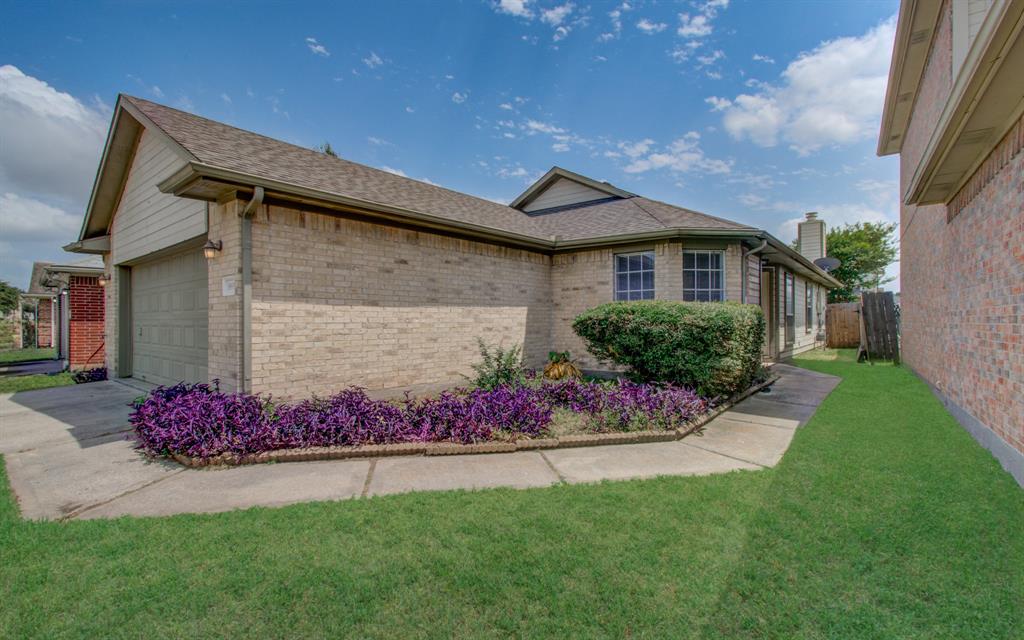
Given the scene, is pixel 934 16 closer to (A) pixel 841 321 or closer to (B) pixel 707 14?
(B) pixel 707 14

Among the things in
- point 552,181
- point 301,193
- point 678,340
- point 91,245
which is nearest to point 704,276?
point 678,340

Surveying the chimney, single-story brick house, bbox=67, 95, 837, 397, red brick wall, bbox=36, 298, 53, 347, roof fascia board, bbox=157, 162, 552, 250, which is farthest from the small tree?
red brick wall, bbox=36, 298, 53, 347

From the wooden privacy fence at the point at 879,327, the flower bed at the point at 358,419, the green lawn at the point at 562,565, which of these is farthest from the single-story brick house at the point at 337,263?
the green lawn at the point at 562,565

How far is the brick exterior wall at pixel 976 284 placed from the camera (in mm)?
3553

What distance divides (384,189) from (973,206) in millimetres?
8365

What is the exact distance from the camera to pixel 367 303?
22.8 ft

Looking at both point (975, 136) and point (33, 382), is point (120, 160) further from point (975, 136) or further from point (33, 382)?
point (975, 136)

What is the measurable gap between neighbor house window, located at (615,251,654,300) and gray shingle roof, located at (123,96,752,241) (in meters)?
0.63

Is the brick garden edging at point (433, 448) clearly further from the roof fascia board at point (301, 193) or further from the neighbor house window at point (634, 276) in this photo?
Result: the neighbor house window at point (634, 276)

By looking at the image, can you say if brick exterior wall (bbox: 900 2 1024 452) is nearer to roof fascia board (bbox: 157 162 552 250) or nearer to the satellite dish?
roof fascia board (bbox: 157 162 552 250)

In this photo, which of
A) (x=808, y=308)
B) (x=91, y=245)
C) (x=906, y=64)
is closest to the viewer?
(x=906, y=64)

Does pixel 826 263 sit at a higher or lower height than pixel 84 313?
higher

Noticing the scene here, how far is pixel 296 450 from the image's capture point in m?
4.41

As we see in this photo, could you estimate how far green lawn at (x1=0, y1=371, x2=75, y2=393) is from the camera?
9.02 m
